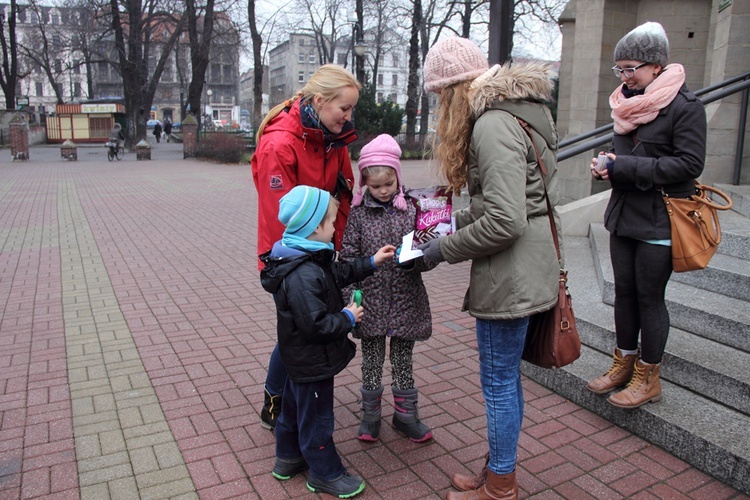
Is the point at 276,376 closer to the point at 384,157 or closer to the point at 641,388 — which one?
the point at 384,157

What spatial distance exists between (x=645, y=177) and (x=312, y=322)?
1704 mm

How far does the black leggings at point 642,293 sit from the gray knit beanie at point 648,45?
88cm

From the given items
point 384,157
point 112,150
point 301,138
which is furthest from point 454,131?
point 112,150

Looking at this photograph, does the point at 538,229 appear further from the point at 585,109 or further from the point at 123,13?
the point at 123,13

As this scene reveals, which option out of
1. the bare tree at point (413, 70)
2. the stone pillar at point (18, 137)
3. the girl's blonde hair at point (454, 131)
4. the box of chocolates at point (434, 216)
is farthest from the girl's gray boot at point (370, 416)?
the stone pillar at point (18, 137)

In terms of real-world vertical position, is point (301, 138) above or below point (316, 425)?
above

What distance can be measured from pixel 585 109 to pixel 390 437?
7359 millimetres

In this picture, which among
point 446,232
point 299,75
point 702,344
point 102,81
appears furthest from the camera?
point 299,75

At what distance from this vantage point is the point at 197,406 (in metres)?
3.82

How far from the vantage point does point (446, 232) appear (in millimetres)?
2869

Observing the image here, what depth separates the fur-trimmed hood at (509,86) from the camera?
7.86 feet

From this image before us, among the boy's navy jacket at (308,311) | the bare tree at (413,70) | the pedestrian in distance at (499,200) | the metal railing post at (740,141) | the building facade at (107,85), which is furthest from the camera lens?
the building facade at (107,85)

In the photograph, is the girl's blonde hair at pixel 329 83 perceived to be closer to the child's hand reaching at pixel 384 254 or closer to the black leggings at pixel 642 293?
the child's hand reaching at pixel 384 254

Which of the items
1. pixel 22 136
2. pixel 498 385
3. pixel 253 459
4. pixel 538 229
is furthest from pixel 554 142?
pixel 22 136
